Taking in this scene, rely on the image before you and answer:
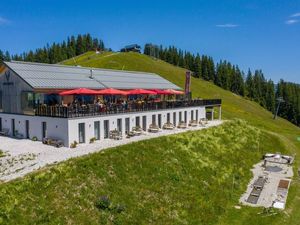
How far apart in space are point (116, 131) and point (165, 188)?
10.8m

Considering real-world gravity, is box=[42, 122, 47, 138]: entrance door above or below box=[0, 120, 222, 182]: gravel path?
above

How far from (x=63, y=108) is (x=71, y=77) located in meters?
10.6

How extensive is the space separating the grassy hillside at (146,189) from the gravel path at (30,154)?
1.72m

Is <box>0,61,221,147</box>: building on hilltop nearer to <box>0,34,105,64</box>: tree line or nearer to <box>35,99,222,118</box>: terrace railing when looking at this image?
<box>35,99,222,118</box>: terrace railing

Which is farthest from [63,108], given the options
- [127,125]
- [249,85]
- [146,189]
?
[249,85]

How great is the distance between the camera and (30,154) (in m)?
23.7

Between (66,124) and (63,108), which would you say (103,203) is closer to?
(66,124)

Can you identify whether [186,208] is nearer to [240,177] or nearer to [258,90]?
[240,177]

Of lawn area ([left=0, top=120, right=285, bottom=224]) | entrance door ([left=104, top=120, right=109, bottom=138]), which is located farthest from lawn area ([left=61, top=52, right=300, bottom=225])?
entrance door ([left=104, top=120, right=109, bottom=138])

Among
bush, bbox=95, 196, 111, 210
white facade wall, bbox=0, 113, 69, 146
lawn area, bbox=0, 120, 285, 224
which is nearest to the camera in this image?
lawn area, bbox=0, 120, 285, 224

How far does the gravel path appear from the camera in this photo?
2011 cm

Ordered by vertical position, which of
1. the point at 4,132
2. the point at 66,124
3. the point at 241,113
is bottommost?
the point at 241,113

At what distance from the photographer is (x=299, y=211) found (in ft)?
73.4

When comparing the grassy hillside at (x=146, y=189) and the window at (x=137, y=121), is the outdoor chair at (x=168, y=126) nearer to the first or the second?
the window at (x=137, y=121)
